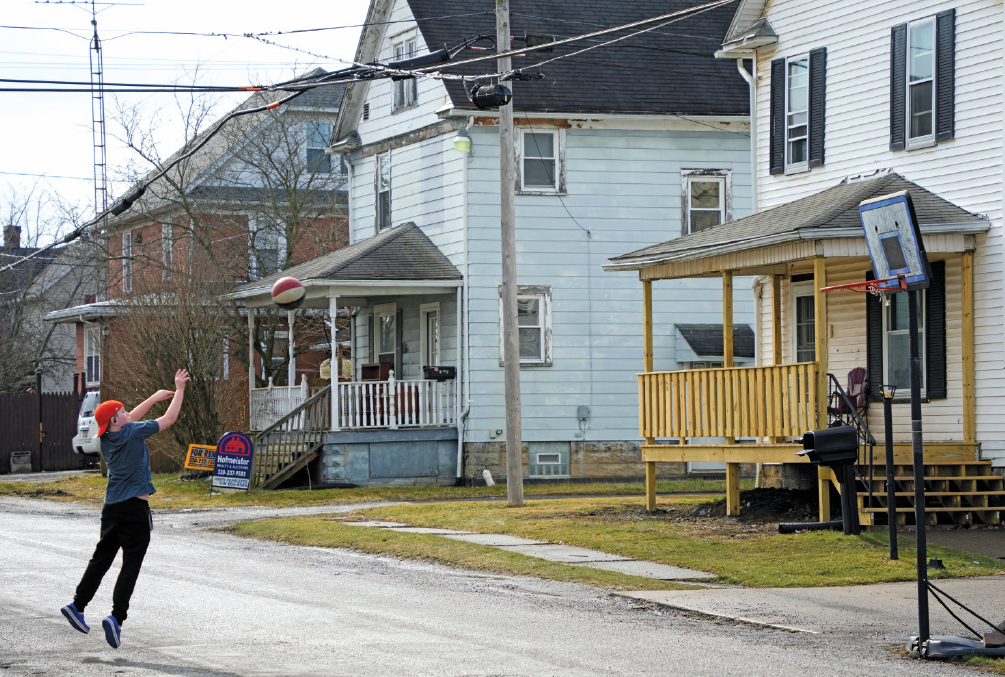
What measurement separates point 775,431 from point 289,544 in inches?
251

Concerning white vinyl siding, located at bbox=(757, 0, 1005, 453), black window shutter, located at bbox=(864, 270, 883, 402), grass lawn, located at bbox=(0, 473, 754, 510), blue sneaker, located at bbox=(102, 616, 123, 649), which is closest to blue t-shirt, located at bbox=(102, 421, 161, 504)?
blue sneaker, located at bbox=(102, 616, 123, 649)

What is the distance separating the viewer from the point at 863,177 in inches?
760

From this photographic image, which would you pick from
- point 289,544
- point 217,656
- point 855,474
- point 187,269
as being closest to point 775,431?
point 855,474

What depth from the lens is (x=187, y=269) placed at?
31875mm

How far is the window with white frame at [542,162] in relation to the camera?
27.1 m

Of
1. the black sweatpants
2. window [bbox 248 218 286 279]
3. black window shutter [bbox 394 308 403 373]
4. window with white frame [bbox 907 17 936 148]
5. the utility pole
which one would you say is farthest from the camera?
window [bbox 248 218 286 279]

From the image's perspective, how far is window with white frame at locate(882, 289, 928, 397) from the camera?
18594 millimetres

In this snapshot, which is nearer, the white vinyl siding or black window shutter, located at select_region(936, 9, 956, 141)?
the white vinyl siding

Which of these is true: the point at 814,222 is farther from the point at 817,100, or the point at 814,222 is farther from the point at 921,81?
the point at 817,100

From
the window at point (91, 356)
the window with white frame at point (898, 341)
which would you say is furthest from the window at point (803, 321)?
the window at point (91, 356)

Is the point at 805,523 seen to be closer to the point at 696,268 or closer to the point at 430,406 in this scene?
the point at 696,268

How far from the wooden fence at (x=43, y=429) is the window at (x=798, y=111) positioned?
22.8m

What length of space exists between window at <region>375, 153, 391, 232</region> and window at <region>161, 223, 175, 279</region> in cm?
763

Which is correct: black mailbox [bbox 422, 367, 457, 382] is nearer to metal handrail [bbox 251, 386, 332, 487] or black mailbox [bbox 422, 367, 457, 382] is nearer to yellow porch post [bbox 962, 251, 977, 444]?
metal handrail [bbox 251, 386, 332, 487]
